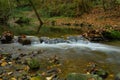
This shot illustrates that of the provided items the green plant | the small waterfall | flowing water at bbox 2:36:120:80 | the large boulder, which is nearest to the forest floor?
the small waterfall

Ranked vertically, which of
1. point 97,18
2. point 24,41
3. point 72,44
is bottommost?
point 72,44

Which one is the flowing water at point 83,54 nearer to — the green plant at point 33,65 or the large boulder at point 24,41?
the large boulder at point 24,41

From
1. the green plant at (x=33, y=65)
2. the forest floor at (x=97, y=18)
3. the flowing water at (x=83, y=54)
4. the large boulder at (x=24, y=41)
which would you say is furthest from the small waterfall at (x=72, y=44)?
the forest floor at (x=97, y=18)

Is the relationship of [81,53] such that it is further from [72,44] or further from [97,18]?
[97,18]

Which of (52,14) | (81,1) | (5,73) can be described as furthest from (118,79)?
(52,14)

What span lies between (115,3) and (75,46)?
1648cm

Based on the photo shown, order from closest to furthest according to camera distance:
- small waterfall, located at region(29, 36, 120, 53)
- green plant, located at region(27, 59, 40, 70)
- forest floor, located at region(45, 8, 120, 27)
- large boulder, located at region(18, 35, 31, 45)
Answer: green plant, located at region(27, 59, 40, 70), small waterfall, located at region(29, 36, 120, 53), large boulder, located at region(18, 35, 31, 45), forest floor, located at region(45, 8, 120, 27)

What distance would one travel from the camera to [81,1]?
1313 inches

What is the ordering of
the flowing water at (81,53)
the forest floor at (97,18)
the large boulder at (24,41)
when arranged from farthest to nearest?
the forest floor at (97,18) < the large boulder at (24,41) < the flowing water at (81,53)

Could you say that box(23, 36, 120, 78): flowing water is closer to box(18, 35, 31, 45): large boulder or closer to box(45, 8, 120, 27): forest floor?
box(18, 35, 31, 45): large boulder

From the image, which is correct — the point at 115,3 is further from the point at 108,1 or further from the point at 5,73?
the point at 5,73

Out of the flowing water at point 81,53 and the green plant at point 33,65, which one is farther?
the flowing water at point 81,53

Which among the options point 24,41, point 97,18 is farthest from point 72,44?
point 97,18

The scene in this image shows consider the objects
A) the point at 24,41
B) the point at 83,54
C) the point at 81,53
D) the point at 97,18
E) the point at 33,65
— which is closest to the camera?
the point at 33,65
